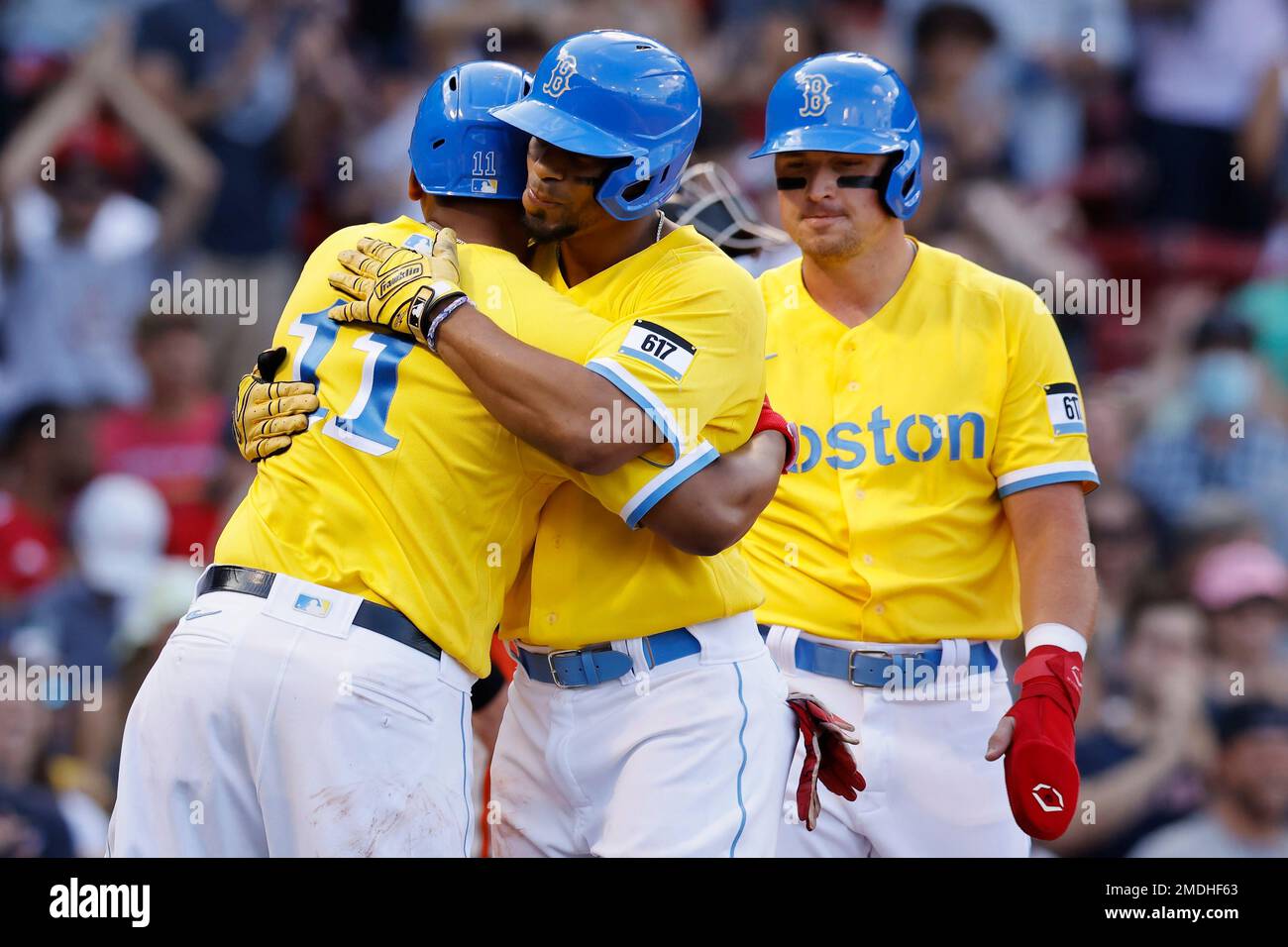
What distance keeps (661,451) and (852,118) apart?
138 centimetres

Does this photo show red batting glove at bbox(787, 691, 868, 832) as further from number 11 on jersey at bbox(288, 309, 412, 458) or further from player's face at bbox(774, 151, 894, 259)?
player's face at bbox(774, 151, 894, 259)

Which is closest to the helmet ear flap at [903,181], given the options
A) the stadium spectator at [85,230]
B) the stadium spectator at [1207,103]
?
the stadium spectator at [1207,103]

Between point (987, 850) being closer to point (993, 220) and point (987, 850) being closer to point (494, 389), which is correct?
point (494, 389)

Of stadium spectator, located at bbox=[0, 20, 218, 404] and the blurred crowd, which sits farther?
stadium spectator, located at bbox=[0, 20, 218, 404]

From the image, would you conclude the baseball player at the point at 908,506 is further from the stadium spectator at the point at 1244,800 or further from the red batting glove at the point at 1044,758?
the stadium spectator at the point at 1244,800

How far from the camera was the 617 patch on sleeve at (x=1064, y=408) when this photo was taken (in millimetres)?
4297

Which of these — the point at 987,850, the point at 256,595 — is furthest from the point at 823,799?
the point at 256,595

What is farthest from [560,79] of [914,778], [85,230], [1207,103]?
[1207,103]

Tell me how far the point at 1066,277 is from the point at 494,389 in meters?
5.41

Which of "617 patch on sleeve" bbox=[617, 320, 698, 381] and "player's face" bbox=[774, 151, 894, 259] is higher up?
"player's face" bbox=[774, 151, 894, 259]

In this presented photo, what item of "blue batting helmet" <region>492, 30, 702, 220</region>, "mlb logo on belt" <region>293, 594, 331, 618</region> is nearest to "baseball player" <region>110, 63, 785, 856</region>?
"mlb logo on belt" <region>293, 594, 331, 618</region>

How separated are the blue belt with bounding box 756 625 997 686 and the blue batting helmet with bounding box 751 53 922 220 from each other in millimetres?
1187

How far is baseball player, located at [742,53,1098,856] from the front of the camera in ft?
14.0

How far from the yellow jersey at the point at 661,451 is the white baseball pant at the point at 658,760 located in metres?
0.09
